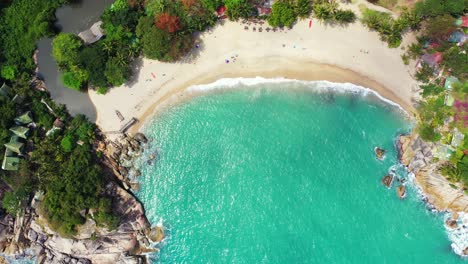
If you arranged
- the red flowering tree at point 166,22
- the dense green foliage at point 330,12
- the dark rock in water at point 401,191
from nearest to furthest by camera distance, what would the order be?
the red flowering tree at point 166,22 < the dense green foliage at point 330,12 < the dark rock in water at point 401,191

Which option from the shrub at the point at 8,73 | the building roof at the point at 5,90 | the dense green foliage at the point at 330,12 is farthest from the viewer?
the shrub at the point at 8,73

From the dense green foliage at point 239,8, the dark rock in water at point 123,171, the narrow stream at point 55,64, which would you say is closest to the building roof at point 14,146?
the narrow stream at point 55,64

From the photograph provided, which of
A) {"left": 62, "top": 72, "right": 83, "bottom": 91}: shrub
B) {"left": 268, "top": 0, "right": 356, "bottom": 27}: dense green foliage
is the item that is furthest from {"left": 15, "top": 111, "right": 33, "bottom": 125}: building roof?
{"left": 268, "top": 0, "right": 356, "bottom": 27}: dense green foliage

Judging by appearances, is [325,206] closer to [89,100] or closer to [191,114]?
[191,114]

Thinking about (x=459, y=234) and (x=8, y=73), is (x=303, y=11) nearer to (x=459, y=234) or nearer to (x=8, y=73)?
(x=459, y=234)

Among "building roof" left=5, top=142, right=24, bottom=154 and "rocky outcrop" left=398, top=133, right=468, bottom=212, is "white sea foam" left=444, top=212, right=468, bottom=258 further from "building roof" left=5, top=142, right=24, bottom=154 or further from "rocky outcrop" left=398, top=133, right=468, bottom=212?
"building roof" left=5, top=142, right=24, bottom=154

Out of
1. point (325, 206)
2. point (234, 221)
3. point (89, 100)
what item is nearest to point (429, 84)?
point (325, 206)

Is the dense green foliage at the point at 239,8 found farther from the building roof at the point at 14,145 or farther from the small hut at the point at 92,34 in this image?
the building roof at the point at 14,145
